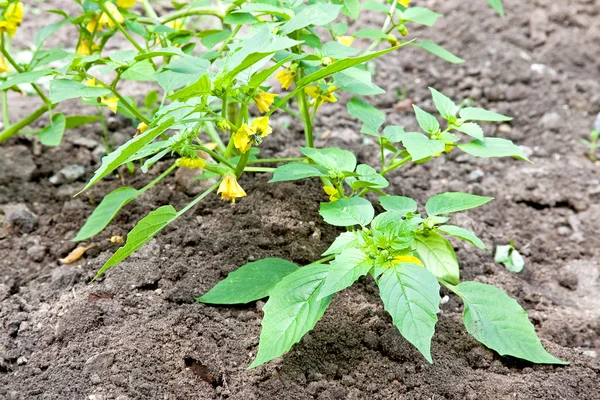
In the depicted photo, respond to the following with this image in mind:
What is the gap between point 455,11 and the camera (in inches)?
133

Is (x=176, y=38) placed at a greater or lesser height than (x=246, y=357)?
greater

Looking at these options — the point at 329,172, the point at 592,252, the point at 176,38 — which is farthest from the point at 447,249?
the point at 176,38

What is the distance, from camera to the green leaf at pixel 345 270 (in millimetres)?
1307

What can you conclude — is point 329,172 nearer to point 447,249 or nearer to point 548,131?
point 447,249

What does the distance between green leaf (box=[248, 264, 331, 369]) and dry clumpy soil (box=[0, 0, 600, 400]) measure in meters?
0.19

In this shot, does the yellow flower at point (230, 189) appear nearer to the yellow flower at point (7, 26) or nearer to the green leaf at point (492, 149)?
the green leaf at point (492, 149)

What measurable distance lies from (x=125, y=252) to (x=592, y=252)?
61.2 inches

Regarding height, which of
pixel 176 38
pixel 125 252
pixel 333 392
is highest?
pixel 176 38

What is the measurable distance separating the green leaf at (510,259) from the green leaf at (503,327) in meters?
0.51

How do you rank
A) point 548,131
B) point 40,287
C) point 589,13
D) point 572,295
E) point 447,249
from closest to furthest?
point 447,249 → point 40,287 → point 572,295 → point 548,131 → point 589,13

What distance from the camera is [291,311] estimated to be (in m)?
1.40

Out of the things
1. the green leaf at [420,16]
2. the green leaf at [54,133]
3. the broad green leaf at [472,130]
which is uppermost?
the green leaf at [420,16]

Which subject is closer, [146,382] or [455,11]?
[146,382]

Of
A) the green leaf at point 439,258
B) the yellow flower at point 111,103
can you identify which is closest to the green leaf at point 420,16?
the green leaf at point 439,258
